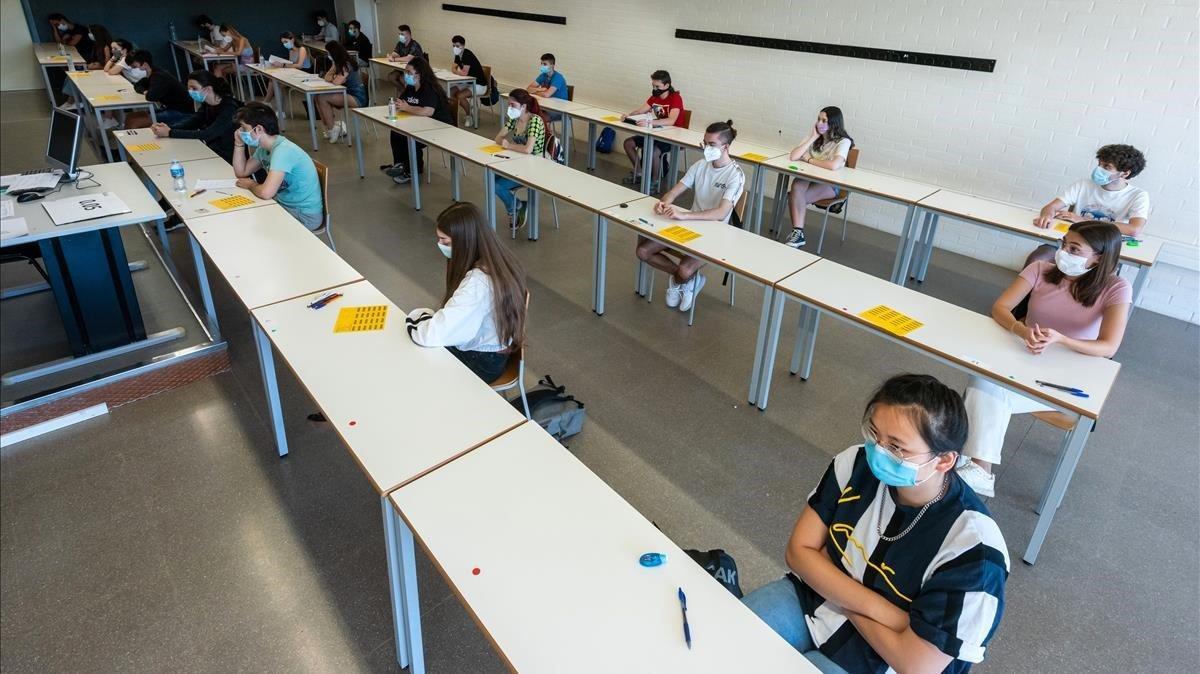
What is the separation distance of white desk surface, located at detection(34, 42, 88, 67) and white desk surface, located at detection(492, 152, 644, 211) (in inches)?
281

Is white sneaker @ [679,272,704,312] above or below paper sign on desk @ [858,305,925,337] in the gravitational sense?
below

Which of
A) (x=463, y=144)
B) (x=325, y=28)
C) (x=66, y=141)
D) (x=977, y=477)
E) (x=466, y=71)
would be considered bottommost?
(x=977, y=477)

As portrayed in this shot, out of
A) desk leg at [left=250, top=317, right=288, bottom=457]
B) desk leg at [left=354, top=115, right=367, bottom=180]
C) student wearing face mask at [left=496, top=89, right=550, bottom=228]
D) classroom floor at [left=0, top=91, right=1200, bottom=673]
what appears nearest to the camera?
classroom floor at [left=0, top=91, right=1200, bottom=673]

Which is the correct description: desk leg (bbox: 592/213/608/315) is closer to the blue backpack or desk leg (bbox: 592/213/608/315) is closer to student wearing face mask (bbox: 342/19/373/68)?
the blue backpack

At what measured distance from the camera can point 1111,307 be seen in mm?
2537

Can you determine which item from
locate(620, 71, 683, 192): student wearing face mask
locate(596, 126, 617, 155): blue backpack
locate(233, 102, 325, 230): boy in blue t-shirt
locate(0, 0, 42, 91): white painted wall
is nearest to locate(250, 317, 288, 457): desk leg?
locate(233, 102, 325, 230): boy in blue t-shirt

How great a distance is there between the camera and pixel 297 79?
804cm

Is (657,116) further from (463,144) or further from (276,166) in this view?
(276,166)

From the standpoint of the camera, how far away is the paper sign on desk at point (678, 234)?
11.6ft

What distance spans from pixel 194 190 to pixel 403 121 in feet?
8.82

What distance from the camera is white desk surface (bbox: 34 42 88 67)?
848 centimetres

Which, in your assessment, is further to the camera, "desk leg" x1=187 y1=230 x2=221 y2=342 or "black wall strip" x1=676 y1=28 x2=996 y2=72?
"black wall strip" x1=676 y1=28 x2=996 y2=72

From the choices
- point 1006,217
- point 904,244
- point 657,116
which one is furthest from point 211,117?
point 1006,217

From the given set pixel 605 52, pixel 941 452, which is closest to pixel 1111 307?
pixel 941 452
